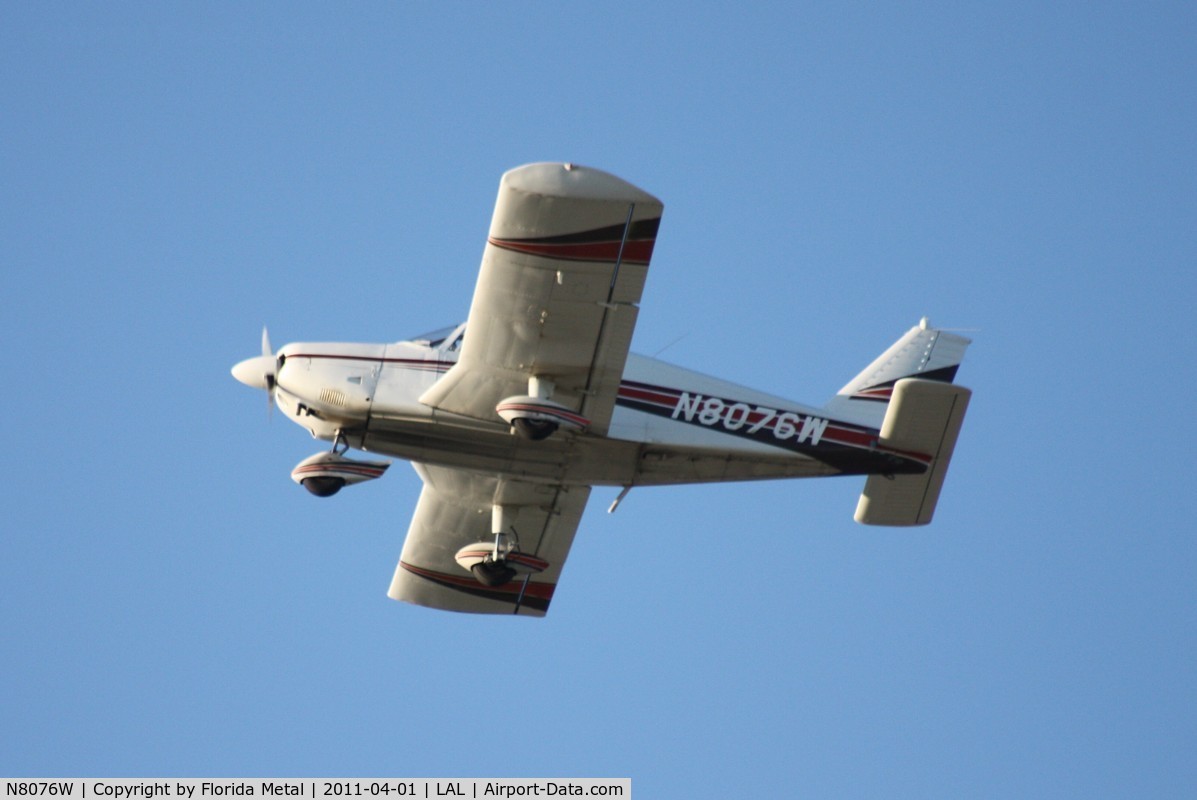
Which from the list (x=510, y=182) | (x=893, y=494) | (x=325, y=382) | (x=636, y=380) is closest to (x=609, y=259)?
(x=510, y=182)

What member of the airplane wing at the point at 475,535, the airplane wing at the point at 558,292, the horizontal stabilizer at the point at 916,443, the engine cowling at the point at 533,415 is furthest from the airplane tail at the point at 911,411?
the engine cowling at the point at 533,415

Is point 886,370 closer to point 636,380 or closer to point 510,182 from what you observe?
point 636,380

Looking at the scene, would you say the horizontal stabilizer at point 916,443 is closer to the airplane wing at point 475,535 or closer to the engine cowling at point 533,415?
the airplane wing at point 475,535

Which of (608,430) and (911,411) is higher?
(911,411)

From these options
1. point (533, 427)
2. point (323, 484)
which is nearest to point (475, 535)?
point (323, 484)

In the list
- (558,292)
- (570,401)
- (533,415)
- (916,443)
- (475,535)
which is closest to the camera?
(558,292)

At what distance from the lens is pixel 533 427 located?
14977mm

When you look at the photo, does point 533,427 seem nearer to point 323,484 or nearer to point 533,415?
point 533,415

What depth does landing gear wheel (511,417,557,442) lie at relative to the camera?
49.1 ft

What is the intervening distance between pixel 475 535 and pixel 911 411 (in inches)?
221

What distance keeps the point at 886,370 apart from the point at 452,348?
503 cm

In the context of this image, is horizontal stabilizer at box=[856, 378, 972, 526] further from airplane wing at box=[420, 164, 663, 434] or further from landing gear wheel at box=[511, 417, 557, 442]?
landing gear wheel at box=[511, 417, 557, 442]

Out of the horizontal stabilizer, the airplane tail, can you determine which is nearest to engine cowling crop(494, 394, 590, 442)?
the airplane tail

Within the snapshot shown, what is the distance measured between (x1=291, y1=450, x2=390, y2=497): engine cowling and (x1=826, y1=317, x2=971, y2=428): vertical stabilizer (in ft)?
17.5
